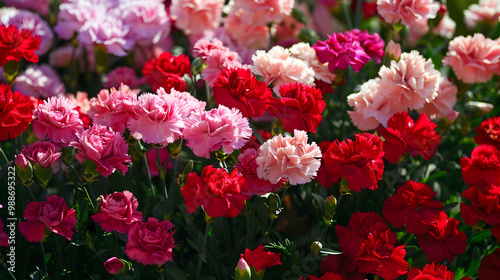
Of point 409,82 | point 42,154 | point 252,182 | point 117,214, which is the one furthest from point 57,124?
point 409,82

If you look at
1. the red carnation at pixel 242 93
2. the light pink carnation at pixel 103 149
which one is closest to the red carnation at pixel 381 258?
the red carnation at pixel 242 93

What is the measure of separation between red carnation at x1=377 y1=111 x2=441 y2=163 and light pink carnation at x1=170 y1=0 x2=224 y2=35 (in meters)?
0.49

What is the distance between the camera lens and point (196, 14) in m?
1.06

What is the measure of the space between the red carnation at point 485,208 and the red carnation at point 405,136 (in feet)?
0.31

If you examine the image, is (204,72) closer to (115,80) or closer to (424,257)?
(115,80)

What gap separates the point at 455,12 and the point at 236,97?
2.83 ft

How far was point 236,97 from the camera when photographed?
0.71 meters

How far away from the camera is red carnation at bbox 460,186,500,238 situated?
2.27ft

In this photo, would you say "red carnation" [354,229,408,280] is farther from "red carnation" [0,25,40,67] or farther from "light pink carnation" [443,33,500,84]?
"red carnation" [0,25,40,67]

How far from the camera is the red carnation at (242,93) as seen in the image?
2.30 ft

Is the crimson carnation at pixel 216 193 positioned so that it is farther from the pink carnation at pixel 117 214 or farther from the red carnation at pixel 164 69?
the red carnation at pixel 164 69

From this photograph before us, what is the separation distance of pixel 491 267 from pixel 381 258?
190 mm

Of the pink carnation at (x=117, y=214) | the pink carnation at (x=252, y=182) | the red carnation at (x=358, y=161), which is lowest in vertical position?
the pink carnation at (x=117, y=214)

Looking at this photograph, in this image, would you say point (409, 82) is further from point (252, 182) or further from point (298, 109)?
point (252, 182)
